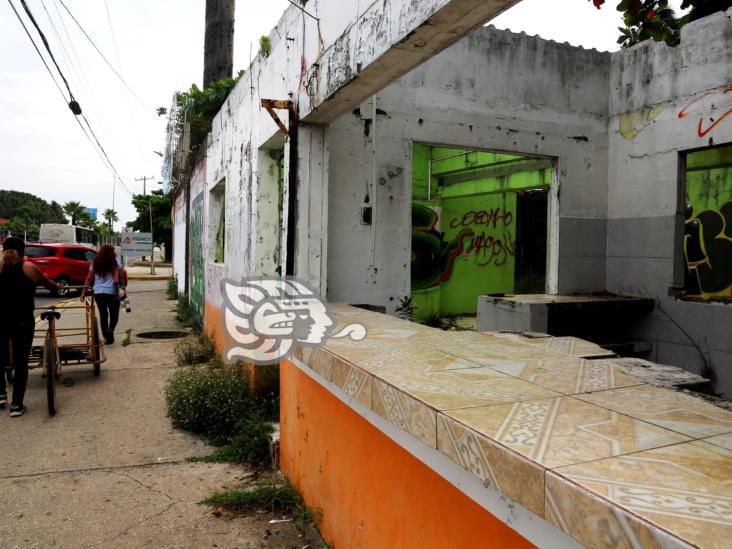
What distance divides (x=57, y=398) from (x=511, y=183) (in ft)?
25.7

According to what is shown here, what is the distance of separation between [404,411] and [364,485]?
3.26ft

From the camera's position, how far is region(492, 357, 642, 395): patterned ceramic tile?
6.99 feet

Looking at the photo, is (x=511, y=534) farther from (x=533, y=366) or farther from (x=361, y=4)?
(x=361, y=4)

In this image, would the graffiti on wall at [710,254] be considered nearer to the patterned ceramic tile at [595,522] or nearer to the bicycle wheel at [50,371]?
the patterned ceramic tile at [595,522]

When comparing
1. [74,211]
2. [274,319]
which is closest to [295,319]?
[274,319]

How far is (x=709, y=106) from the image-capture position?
5.93 meters

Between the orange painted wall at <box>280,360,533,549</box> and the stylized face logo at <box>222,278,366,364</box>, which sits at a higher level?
the stylized face logo at <box>222,278,366,364</box>

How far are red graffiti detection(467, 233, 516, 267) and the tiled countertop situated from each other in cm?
853

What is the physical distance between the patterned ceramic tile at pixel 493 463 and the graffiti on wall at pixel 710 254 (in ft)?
26.8

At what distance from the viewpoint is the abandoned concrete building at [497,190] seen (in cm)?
169

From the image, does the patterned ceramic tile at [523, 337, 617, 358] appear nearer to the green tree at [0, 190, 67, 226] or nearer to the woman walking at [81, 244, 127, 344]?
the woman walking at [81, 244, 127, 344]

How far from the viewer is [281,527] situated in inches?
144

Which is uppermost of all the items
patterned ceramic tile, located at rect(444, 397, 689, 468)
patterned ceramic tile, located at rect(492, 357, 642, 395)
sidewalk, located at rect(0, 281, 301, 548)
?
patterned ceramic tile, located at rect(492, 357, 642, 395)

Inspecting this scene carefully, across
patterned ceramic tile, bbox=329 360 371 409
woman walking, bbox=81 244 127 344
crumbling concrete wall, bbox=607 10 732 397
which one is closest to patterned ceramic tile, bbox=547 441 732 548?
patterned ceramic tile, bbox=329 360 371 409
